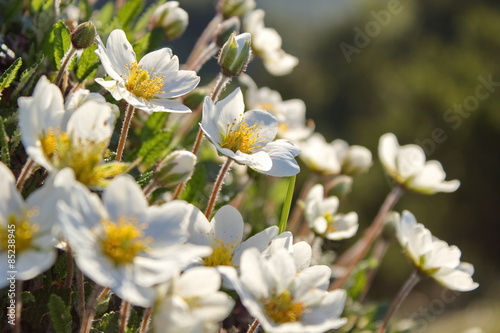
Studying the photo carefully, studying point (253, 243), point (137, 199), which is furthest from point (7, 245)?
point (253, 243)

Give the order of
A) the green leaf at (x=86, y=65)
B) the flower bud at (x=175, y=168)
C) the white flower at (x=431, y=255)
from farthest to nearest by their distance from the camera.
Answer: the green leaf at (x=86, y=65) < the white flower at (x=431, y=255) < the flower bud at (x=175, y=168)

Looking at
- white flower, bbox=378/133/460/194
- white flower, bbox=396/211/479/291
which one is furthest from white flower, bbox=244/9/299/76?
white flower, bbox=396/211/479/291

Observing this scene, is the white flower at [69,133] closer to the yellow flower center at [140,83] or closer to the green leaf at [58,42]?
the yellow flower center at [140,83]

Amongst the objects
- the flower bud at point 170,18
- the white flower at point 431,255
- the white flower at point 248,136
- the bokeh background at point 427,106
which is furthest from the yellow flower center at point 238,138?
the bokeh background at point 427,106

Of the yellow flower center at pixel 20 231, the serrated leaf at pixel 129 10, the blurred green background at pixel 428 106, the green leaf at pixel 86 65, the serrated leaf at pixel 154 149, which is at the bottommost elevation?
the blurred green background at pixel 428 106

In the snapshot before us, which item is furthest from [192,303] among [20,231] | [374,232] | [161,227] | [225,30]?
[374,232]

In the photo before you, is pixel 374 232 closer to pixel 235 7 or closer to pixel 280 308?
pixel 235 7

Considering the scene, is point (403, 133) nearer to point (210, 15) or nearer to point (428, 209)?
point (428, 209)
